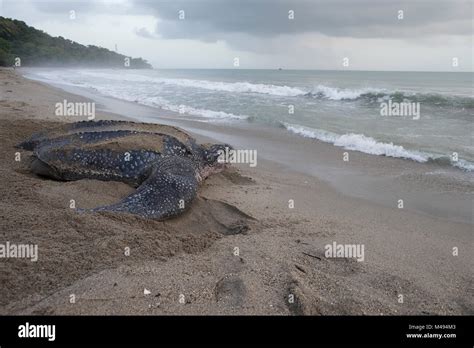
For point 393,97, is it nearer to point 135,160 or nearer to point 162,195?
point 135,160

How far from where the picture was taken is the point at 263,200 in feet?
13.4

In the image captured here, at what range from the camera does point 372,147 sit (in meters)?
6.61

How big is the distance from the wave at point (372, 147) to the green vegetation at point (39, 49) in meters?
29.9

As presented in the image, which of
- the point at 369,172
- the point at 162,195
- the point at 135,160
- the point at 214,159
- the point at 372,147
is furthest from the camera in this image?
the point at 372,147

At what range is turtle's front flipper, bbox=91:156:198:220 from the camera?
129 inches

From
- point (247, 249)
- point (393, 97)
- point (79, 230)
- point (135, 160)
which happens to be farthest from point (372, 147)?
point (393, 97)

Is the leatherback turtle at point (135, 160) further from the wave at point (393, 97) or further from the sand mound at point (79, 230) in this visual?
the wave at point (393, 97)

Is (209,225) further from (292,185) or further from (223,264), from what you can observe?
(292,185)

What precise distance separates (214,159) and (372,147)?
324cm

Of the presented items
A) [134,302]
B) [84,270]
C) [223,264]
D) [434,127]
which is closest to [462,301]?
[223,264]

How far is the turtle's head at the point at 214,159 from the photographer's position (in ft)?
15.6

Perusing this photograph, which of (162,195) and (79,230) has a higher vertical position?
(162,195)

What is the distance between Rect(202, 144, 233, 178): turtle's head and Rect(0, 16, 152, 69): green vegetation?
30.9 meters
